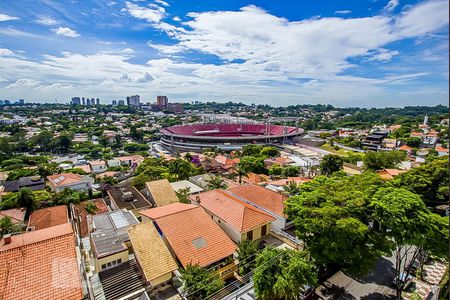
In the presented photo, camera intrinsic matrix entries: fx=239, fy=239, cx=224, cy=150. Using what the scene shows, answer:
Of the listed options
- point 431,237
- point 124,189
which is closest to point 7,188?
point 124,189

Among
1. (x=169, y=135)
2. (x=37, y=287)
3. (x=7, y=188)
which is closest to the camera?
(x=37, y=287)

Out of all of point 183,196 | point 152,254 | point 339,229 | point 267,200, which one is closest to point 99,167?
point 183,196

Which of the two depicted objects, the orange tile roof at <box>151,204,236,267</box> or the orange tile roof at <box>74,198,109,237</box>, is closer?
the orange tile roof at <box>151,204,236,267</box>

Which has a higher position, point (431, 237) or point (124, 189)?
point (431, 237)

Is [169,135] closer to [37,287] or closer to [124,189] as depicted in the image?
[124,189]

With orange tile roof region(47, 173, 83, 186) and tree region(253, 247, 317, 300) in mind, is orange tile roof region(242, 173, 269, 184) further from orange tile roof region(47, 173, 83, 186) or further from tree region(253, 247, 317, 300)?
orange tile roof region(47, 173, 83, 186)

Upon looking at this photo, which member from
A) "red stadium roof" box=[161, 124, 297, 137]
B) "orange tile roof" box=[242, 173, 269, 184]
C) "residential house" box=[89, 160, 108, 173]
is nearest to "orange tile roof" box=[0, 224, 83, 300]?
"orange tile roof" box=[242, 173, 269, 184]
